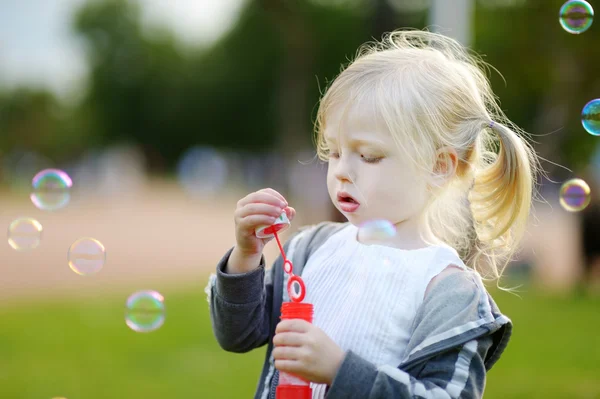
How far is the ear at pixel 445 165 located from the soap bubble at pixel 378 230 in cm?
17

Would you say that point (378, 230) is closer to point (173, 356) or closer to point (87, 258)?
point (87, 258)

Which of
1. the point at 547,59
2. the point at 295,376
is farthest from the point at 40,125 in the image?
the point at 295,376

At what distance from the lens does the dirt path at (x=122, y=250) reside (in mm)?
8844

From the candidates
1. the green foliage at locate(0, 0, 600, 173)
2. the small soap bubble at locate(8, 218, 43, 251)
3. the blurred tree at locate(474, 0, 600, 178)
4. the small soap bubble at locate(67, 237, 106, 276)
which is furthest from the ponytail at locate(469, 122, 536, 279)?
the green foliage at locate(0, 0, 600, 173)

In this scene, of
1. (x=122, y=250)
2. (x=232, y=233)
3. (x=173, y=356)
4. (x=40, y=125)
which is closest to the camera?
(x=173, y=356)

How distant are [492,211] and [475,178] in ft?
0.33

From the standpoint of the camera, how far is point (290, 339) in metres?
1.58

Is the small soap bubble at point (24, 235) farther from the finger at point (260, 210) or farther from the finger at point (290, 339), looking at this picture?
the finger at point (290, 339)

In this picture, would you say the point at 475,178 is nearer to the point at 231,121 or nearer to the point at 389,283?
the point at 389,283

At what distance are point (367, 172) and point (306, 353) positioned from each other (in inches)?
17.7

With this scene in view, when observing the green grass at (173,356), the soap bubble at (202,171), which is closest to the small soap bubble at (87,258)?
the green grass at (173,356)

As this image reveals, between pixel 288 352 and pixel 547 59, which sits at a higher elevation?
pixel 547 59

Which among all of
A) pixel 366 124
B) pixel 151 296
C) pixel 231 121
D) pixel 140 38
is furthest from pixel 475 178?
pixel 140 38

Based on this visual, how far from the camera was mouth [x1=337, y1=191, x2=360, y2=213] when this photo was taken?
1794 mm
